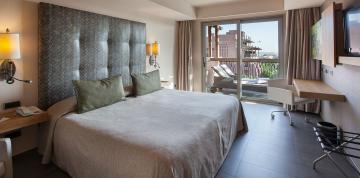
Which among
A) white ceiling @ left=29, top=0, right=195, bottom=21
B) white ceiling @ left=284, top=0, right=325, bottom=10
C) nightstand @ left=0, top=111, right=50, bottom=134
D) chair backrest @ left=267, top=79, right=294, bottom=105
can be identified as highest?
white ceiling @ left=284, top=0, right=325, bottom=10

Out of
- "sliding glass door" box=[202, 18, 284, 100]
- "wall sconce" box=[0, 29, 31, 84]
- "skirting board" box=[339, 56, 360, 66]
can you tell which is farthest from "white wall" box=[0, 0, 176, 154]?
"sliding glass door" box=[202, 18, 284, 100]

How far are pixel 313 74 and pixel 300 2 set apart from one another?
1.42 meters

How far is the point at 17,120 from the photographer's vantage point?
209 centimetres

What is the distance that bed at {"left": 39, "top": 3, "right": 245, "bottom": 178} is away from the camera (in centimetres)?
162

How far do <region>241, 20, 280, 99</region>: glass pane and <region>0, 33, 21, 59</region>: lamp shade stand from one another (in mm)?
4605

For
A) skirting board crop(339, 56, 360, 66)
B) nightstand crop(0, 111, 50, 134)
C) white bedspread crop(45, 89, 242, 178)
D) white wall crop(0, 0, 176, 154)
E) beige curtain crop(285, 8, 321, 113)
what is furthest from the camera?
beige curtain crop(285, 8, 321, 113)

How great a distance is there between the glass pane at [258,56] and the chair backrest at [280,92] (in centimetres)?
78

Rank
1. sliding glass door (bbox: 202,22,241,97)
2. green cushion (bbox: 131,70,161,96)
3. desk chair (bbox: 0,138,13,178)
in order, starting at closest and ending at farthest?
desk chair (bbox: 0,138,13,178)
green cushion (bbox: 131,70,161,96)
sliding glass door (bbox: 202,22,241,97)

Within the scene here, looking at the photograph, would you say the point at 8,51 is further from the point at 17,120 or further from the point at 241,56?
the point at 241,56

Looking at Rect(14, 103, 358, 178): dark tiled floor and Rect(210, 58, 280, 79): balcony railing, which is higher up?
Rect(210, 58, 280, 79): balcony railing

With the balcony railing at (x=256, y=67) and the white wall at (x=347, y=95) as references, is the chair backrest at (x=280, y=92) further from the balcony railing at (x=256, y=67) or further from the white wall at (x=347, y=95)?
the balcony railing at (x=256, y=67)

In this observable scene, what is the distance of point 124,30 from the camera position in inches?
142

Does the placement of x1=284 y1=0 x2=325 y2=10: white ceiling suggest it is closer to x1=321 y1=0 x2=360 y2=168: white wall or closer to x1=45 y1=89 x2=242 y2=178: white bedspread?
x1=321 y1=0 x2=360 y2=168: white wall

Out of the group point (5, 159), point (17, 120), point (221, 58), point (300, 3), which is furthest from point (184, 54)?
point (5, 159)
